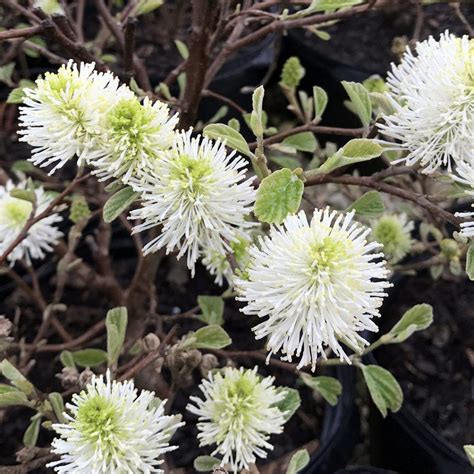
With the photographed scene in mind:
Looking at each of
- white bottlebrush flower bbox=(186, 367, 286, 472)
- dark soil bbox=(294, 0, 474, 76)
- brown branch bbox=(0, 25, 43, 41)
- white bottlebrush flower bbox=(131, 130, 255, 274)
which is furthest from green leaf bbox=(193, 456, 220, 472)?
dark soil bbox=(294, 0, 474, 76)

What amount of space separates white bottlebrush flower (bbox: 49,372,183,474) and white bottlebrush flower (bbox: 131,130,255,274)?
0.44ft

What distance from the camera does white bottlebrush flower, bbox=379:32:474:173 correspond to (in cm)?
55

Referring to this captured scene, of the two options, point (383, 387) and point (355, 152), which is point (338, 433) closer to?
point (383, 387)

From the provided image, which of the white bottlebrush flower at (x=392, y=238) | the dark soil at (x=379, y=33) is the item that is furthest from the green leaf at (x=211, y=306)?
the dark soil at (x=379, y=33)

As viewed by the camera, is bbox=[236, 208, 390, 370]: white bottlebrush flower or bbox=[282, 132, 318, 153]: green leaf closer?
bbox=[236, 208, 390, 370]: white bottlebrush flower

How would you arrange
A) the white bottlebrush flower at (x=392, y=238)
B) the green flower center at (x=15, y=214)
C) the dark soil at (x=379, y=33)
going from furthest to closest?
the dark soil at (x=379, y=33), the white bottlebrush flower at (x=392, y=238), the green flower center at (x=15, y=214)

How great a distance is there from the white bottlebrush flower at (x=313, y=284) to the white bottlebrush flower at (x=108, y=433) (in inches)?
5.2

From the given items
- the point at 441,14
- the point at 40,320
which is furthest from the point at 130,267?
the point at 441,14

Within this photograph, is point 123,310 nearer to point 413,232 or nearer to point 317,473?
point 317,473

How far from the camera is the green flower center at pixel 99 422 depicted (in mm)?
525

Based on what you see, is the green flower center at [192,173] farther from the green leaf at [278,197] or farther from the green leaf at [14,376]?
the green leaf at [14,376]

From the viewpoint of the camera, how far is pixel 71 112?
530mm

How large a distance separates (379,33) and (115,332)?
135cm

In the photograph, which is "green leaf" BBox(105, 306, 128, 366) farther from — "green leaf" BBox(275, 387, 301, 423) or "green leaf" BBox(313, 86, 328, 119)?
"green leaf" BBox(313, 86, 328, 119)
